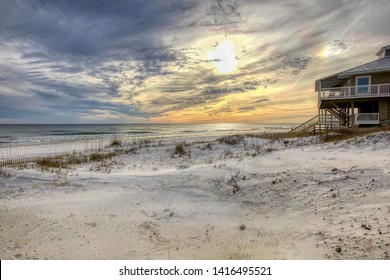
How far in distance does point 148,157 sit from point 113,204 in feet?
25.3

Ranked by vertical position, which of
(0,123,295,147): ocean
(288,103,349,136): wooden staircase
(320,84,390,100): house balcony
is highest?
(320,84,390,100): house balcony

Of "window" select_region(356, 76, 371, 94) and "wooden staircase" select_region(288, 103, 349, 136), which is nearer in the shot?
"window" select_region(356, 76, 371, 94)

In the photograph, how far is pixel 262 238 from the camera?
14.1ft

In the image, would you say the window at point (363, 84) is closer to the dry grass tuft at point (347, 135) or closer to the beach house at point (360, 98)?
the beach house at point (360, 98)

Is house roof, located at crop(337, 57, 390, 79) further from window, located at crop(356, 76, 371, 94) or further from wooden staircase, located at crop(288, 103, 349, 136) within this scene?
wooden staircase, located at crop(288, 103, 349, 136)

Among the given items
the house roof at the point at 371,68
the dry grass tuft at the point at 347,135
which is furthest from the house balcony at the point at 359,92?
the dry grass tuft at the point at 347,135

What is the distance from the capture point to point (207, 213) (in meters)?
5.50

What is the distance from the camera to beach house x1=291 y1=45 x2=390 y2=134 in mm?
23047

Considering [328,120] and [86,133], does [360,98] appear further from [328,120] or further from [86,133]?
[86,133]

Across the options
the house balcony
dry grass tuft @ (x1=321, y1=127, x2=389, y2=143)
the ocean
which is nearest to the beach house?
the house balcony

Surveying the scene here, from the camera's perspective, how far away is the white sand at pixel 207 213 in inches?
153

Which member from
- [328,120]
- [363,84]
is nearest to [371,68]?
[363,84]
